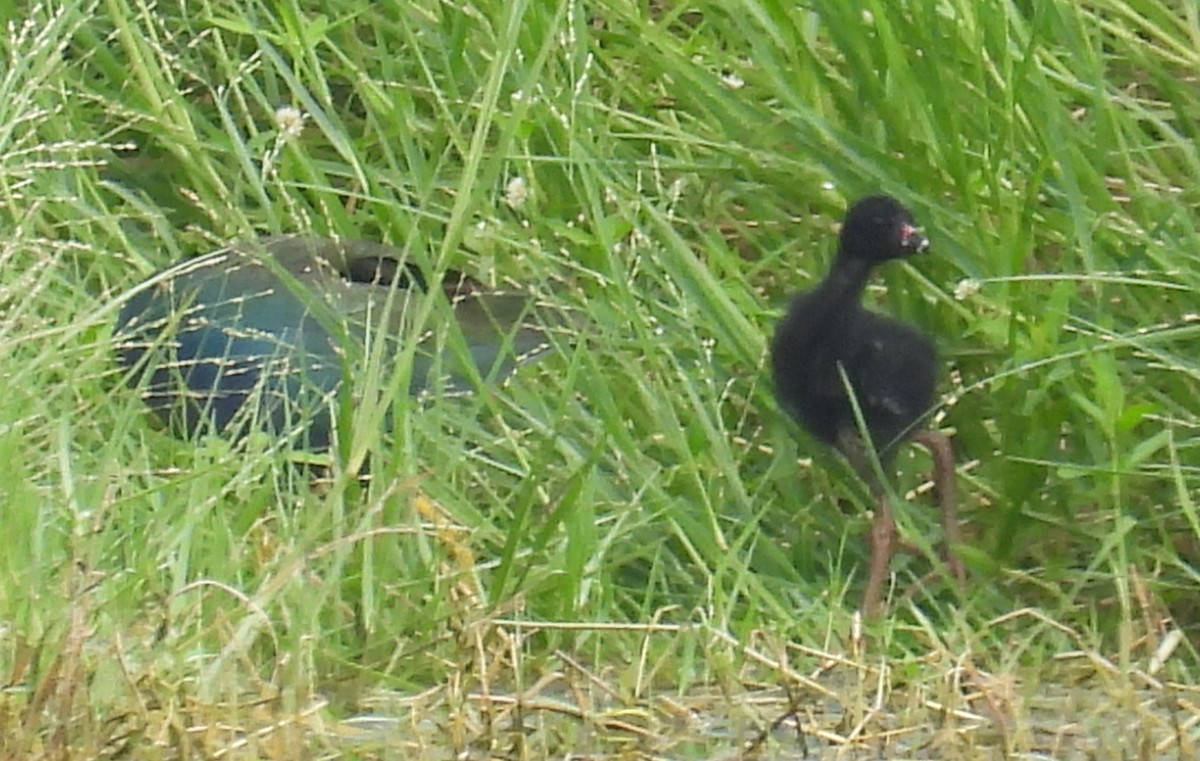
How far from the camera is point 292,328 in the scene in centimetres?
340

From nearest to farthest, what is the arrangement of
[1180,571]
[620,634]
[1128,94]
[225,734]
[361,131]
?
[225,734], [620,634], [1180,571], [1128,94], [361,131]

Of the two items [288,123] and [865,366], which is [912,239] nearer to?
[865,366]

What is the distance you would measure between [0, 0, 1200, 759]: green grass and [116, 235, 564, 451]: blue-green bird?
75 millimetres

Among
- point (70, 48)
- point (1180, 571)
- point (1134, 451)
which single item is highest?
point (70, 48)

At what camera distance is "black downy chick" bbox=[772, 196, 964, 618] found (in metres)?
2.95

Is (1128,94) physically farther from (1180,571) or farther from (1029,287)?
(1180,571)

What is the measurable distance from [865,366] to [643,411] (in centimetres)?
33

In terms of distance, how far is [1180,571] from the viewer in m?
2.90

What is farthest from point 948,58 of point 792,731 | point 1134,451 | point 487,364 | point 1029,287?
point 792,731

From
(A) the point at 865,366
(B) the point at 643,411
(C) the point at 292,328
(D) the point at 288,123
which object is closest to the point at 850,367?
(A) the point at 865,366

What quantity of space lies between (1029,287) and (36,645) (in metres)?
1.41

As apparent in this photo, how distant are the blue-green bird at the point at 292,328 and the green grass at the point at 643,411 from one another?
0.25 feet

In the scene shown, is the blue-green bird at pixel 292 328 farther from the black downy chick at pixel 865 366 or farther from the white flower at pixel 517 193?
the black downy chick at pixel 865 366

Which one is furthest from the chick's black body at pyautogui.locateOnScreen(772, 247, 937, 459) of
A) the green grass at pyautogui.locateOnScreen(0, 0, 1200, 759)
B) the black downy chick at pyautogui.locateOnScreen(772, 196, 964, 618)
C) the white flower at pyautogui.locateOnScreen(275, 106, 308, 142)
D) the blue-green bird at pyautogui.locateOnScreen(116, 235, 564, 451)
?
the white flower at pyautogui.locateOnScreen(275, 106, 308, 142)
